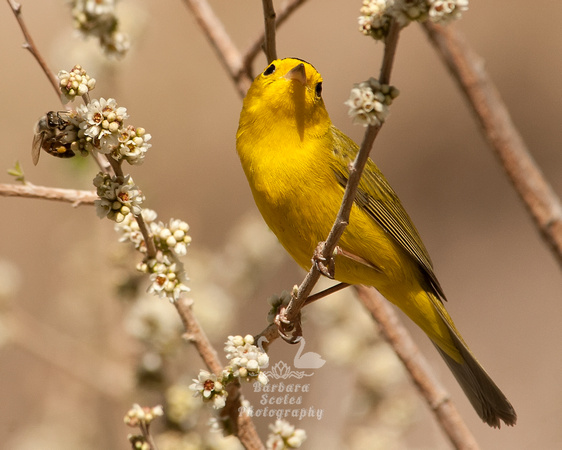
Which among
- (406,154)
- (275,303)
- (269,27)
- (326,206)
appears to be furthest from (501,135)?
(406,154)

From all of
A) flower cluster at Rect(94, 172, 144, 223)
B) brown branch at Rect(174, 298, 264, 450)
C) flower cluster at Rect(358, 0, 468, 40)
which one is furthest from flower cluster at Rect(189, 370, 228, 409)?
flower cluster at Rect(358, 0, 468, 40)

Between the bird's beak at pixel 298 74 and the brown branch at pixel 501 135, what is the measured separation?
698mm

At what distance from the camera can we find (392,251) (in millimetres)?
3637

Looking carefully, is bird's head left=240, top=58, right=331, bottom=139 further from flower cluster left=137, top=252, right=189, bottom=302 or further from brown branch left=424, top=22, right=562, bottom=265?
flower cluster left=137, top=252, right=189, bottom=302

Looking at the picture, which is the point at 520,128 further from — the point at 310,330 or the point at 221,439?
the point at 221,439

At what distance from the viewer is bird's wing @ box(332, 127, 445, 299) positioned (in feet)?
11.9

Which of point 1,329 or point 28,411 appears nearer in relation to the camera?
point 1,329

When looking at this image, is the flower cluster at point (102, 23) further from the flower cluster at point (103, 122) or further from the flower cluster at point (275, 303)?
the flower cluster at point (275, 303)

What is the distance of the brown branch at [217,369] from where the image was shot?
7.80ft

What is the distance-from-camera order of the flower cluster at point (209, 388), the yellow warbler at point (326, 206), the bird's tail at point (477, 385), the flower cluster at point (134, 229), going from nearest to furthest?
the flower cluster at point (209, 388) → the flower cluster at point (134, 229) → the yellow warbler at point (326, 206) → the bird's tail at point (477, 385)

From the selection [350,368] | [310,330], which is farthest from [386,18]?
[310,330]

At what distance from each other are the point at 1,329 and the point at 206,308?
0.98 meters

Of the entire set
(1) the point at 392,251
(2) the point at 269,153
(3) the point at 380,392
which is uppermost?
(2) the point at 269,153

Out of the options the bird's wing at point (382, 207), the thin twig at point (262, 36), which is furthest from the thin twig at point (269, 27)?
the bird's wing at point (382, 207)
